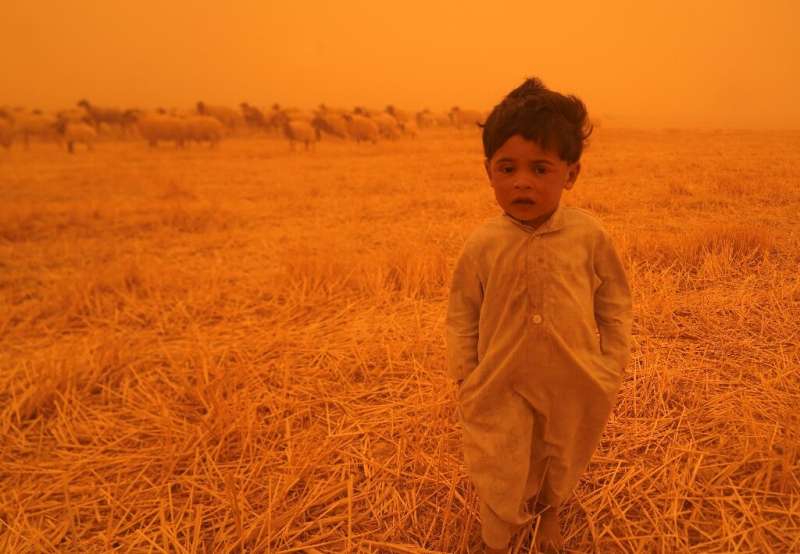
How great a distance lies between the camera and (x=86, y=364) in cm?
237

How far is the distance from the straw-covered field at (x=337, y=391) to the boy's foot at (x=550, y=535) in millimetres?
44

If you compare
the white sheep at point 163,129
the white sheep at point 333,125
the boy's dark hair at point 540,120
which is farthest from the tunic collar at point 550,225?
the white sheep at point 333,125

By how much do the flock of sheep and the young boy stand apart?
7.96m

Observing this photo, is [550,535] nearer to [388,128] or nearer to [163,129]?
[163,129]

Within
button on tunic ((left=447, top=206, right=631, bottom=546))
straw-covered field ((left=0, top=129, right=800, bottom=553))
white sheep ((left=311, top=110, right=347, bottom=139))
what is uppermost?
white sheep ((left=311, top=110, right=347, bottom=139))

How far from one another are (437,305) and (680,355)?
1331 millimetres

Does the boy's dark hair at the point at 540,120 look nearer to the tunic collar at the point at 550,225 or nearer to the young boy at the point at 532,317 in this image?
the young boy at the point at 532,317

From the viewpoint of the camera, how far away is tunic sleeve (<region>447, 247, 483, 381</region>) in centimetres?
124

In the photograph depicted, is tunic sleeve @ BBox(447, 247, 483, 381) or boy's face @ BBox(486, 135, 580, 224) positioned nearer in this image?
boy's face @ BBox(486, 135, 580, 224)

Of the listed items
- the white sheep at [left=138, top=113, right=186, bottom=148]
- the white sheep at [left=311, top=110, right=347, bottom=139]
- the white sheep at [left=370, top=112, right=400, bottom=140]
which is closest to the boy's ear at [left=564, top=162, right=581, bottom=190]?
the white sheep at [left=138, top=113, right=186, bottom=148]

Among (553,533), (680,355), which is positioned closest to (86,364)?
(553,533)

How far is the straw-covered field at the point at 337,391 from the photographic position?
148 centimetres

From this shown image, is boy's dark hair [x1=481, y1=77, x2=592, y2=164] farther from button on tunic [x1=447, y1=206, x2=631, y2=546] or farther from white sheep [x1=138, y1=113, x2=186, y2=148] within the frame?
white sheep [x1=138, y1=113, x2=186, y2=148]

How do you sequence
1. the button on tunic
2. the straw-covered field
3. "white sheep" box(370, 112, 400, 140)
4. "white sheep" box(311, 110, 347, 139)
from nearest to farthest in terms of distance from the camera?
the button on tunic, the straw-covered field, "white sheep" box(311, 110, 347, 139), "white sheep" box(370, 112, 400, 140)
